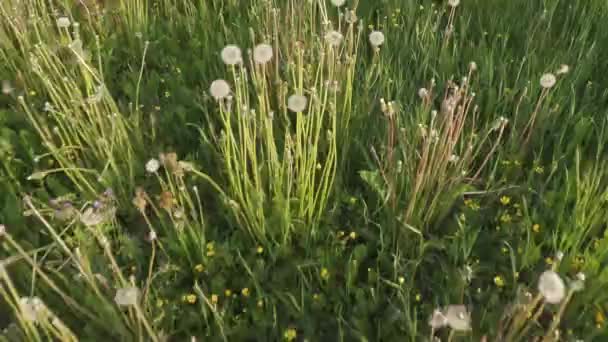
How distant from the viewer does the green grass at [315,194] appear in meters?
1.55

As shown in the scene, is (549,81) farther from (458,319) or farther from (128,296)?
(128,296)

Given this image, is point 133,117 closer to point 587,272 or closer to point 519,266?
point 519,266

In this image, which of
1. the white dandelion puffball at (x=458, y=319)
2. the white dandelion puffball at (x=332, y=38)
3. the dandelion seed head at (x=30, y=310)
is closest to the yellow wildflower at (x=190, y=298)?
the dandelion seed head at (x=30, y=310)

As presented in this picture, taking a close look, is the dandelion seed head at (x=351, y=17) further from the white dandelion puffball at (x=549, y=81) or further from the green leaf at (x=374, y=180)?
the white dandelion puffball at (x=549, y=81)

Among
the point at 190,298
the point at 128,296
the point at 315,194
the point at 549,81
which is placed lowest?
the point at 190,298

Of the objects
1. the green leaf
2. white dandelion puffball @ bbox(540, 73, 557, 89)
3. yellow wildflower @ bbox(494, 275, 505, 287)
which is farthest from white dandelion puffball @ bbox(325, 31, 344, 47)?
yellow wildflower @ bbox(494, 275, 505, 287)

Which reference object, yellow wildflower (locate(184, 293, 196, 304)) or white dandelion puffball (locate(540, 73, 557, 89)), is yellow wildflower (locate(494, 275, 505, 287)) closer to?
white dandelion puffball (locate(540, 73, 557, 89))

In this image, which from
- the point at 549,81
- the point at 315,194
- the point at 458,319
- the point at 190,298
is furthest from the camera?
the point at 315,194

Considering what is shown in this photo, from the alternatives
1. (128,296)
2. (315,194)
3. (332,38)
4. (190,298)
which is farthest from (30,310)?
(332,38)

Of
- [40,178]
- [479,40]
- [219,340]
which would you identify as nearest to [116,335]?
[219,340]

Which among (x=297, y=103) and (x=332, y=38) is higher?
(x=332, y=38)

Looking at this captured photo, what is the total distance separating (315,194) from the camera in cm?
187

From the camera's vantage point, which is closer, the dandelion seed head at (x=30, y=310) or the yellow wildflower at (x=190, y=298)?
the dandelion seed head at (x=30, y=310)

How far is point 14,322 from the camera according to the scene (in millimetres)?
1572
